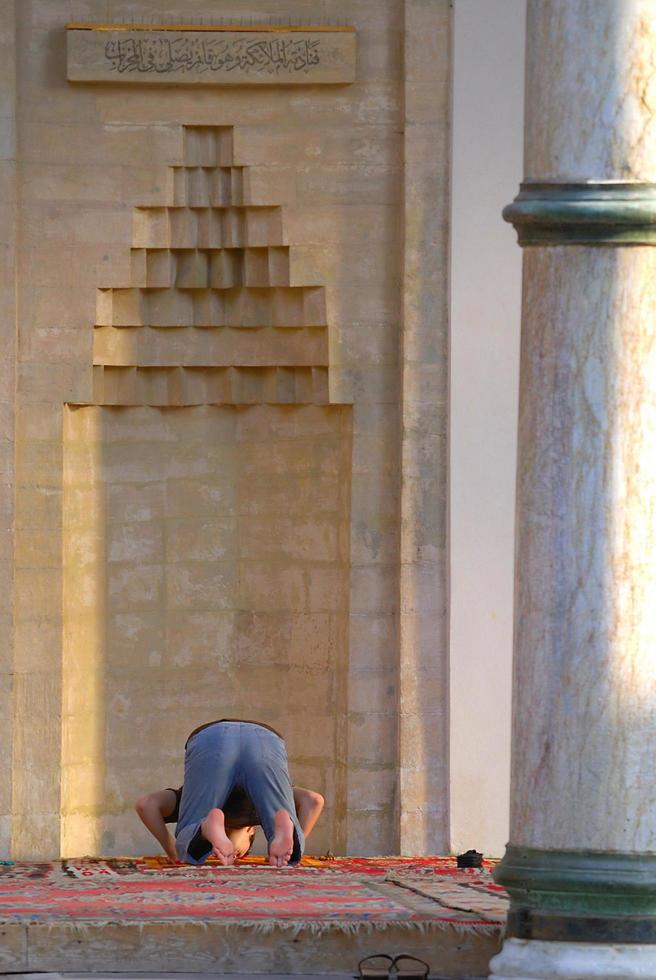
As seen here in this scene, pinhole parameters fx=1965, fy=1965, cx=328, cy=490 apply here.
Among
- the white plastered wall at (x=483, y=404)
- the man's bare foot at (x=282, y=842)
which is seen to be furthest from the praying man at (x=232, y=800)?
the white plastered wall at (x=483, y=404)

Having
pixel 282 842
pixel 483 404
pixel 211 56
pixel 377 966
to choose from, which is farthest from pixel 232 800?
pixel 211 56

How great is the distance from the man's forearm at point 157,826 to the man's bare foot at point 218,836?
0.79 feet

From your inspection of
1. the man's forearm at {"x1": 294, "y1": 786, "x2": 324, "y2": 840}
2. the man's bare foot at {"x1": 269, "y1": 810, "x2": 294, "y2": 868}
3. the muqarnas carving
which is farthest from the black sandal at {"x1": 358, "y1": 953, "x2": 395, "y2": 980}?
the muqarnas carving

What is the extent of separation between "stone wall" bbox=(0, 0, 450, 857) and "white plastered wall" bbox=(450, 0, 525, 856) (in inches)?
2.8

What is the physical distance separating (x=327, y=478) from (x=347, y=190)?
3.39ft

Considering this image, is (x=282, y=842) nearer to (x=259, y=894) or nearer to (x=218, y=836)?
(x=218, y=836)

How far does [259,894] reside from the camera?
4531mm

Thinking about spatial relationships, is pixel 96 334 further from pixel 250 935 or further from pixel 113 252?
pixel 250 935

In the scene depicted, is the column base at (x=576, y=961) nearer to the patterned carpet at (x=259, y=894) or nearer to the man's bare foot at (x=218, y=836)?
the patterned carpet at (x=259, y=894)

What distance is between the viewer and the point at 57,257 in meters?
6.83

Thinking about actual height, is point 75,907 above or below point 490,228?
below

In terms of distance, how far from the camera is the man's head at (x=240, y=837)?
5902 millimetres

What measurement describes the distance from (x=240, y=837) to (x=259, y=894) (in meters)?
1.42

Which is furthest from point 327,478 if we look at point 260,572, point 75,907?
point 75,907
